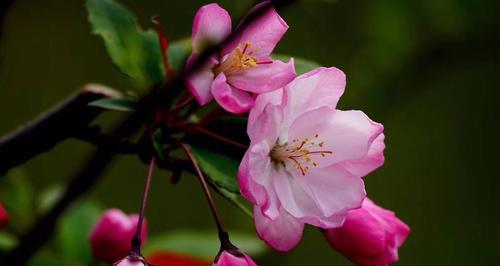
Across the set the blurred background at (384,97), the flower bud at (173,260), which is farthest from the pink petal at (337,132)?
the flower bud at (173,260)

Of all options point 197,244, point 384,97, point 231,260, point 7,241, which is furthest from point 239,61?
point 384,97

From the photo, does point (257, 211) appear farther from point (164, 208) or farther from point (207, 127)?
point (164, 208)

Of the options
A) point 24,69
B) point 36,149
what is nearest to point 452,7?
point 24,69

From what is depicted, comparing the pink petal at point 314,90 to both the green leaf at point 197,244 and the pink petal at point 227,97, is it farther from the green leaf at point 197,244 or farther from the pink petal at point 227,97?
the green leaf at point 197,244

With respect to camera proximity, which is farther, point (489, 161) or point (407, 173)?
point (489, 161)

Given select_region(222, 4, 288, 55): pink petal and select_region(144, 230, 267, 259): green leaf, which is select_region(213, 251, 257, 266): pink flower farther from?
select_region(144, 230, 267, 259): green leaf

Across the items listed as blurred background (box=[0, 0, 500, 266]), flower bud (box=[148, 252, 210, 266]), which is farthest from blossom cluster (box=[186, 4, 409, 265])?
flower bud (box=[148, 252, 210, 266])
